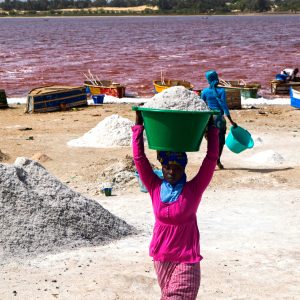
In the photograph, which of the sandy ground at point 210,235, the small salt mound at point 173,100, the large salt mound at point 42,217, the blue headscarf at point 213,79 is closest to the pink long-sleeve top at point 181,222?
the small salt mound at point 173,100

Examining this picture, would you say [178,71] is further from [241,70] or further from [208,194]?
[208,194]

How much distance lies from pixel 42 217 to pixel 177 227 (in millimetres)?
3225

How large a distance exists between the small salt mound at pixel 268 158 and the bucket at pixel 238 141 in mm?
754

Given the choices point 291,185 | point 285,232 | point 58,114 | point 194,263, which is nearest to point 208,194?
point 291,185

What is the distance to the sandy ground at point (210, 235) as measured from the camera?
631cm

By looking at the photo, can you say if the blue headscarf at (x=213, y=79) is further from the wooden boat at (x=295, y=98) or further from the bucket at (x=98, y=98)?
the bucket at (x=98, y=98)

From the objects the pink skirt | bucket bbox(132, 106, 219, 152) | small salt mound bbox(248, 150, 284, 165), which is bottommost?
small salt mound bbox(248, 150, 284, 165)

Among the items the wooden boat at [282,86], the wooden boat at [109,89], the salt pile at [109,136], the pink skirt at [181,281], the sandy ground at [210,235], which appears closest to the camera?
Result: the pink skirt at [181,281]

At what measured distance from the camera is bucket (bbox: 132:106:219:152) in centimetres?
432

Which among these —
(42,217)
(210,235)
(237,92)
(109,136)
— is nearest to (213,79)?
(210,235)

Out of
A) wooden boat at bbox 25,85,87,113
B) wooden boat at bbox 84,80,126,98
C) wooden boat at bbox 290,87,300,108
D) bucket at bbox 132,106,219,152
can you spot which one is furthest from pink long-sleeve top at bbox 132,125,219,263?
wooden boat at bbox 84,80,126,98

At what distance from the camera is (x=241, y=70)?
39.8 m

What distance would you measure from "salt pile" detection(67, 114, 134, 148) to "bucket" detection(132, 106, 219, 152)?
30.7ft

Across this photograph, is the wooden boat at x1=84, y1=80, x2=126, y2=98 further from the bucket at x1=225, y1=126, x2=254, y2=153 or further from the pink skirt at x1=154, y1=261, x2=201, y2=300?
the pink skirt at x1=154, y1=261, x2=201, y2=300
